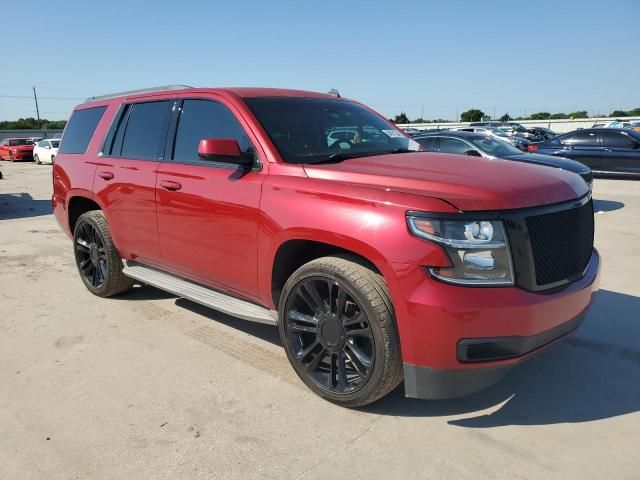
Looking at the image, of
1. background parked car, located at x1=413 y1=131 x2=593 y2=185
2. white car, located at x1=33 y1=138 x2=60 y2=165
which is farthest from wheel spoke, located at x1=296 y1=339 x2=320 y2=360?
white car, located at x1=33 y1=138 x2=60 y2=165

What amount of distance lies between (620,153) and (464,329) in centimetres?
1317

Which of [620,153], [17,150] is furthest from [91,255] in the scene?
[17,150]

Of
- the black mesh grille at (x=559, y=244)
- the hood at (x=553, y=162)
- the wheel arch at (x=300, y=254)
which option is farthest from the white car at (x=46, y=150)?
the black mesh grille at (x=559, y=244)

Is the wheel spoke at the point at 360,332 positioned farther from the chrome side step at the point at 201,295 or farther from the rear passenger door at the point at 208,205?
the rear passenger door at the point at 208,205

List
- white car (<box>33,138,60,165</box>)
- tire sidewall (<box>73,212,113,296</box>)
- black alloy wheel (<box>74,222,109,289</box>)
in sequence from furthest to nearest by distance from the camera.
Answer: white car (<box>33,138,60,165</box>), black alloy wheel (<box>74,222,109,289</box>), tire sidewall (<box>73,212,113,296</box>)

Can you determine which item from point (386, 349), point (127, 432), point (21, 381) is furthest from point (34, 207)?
point (386, 349)

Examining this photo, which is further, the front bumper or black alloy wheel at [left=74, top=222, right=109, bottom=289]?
black alloy wheel at [left=74, top=222, right=109, bottom=289]

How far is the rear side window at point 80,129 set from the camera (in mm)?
5318

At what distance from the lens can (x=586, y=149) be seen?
13703 mm

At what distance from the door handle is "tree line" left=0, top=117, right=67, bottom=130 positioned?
263 ft

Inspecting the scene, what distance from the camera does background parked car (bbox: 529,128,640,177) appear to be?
43.6ft

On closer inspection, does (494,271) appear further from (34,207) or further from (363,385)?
(34,207)

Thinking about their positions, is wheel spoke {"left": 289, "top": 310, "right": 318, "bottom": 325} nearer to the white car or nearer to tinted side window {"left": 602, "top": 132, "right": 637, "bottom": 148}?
tinted side window {"left": 602, "top": 132, "right": 637, "bottom": 148}

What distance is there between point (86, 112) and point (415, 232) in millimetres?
4429
